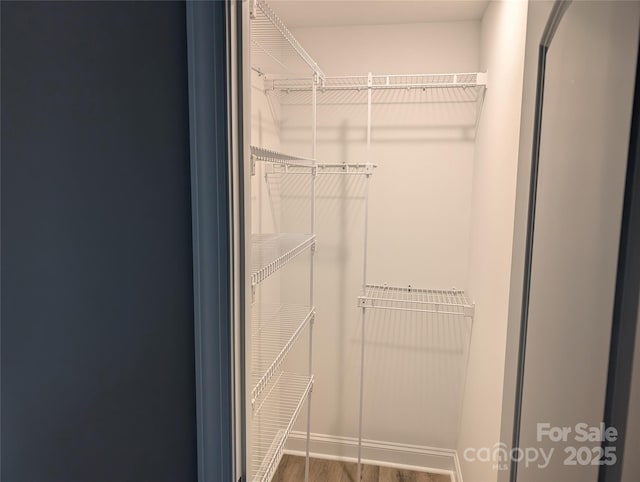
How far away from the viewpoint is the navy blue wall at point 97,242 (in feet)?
2.80

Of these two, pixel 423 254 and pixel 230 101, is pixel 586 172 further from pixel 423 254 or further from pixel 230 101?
pixel 423 254

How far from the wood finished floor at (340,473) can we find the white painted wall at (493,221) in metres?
0.38

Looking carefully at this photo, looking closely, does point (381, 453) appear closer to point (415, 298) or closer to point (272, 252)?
point (415, 298)

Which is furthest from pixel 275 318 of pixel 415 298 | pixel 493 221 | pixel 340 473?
pixel 493 221

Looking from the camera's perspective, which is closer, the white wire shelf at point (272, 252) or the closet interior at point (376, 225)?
the white wire shelf at point (272, 252)

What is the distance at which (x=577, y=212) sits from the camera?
0.74 meters

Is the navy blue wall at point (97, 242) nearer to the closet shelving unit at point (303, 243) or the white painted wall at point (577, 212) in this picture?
the white painted wall at point (577, 212)

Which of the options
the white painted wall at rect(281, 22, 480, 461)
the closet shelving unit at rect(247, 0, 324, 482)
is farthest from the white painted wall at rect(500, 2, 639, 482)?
the white painted wall at rect(281, 22, 480, 461)

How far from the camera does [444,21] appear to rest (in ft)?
7.87

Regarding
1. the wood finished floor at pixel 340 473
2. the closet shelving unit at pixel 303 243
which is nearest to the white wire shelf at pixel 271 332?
the closet shelving unit at pixel 303 243

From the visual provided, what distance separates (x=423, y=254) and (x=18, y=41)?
7.05ft

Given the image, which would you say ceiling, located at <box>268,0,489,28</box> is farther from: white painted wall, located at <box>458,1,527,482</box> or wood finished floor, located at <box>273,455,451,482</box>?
wood finished floor, located at <box>273,455,451,482</box>

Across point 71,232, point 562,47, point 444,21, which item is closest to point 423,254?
point 444,21

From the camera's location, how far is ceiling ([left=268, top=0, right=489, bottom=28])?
7.15 feet
